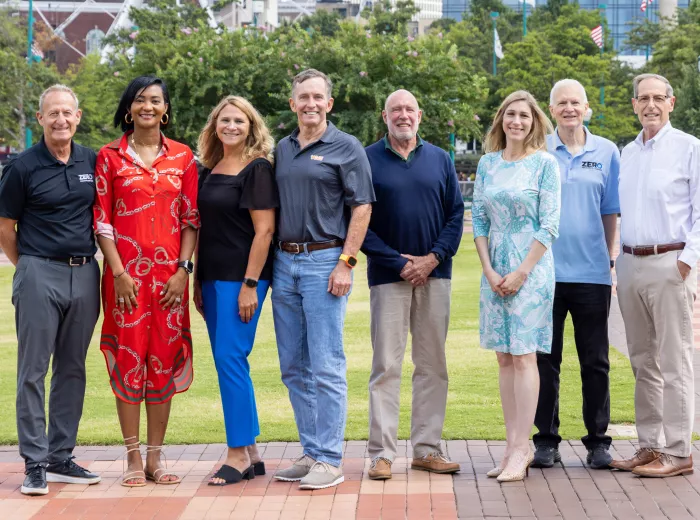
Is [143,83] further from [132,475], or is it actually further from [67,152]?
[132,475]

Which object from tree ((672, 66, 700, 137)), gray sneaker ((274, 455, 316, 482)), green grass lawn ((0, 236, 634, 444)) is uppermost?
tree ((672, 66, 700, 137))

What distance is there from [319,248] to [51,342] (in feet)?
5.20

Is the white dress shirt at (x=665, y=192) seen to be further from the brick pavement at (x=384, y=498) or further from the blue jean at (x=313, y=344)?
the blue jean at (x=313, y=344)

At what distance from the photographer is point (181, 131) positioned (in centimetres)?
3036

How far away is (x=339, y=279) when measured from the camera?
6609 millimetres

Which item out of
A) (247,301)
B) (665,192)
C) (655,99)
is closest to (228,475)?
(247,301)

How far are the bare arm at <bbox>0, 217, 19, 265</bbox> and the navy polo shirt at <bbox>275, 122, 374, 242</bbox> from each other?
1.48 m

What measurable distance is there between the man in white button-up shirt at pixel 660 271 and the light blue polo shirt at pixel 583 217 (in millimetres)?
130

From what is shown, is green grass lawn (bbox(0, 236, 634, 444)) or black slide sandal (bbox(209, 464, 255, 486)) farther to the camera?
green grass lawn (bbox(0, 236, 634, 444))

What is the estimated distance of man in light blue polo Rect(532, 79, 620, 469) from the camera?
22.9 feet

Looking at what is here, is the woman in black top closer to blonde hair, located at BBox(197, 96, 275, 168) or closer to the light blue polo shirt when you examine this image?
blonde hair, located at BBox(197, 96, 275, 168)

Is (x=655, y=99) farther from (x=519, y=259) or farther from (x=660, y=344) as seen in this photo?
(x=660, y=344)

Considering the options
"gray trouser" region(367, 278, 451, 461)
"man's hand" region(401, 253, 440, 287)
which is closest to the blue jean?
"gray trouser" region(367, 278, 451, 461)

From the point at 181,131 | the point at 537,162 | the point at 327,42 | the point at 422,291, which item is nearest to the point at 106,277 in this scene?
the point at 422,291
